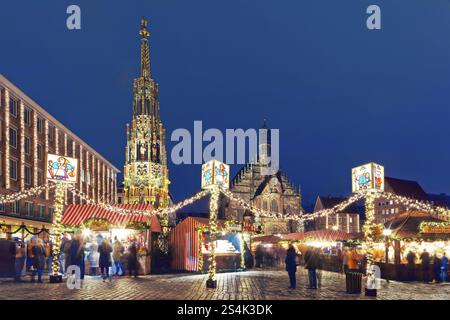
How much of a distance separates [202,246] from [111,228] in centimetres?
527

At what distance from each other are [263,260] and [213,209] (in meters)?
18.8

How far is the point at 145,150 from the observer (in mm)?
63250

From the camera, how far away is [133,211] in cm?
2667

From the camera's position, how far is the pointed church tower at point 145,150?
62.2 meters

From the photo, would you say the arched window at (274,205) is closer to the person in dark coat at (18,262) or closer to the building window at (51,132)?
the building window at (51,132)

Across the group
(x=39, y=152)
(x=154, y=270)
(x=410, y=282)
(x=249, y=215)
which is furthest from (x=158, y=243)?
(x=249, y=215)

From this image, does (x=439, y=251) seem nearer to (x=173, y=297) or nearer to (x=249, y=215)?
(x=173, y=297)

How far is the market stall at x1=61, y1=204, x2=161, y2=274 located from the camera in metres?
25.0

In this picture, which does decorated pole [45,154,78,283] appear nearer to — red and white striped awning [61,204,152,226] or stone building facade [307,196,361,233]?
red and white striped awning [61,204,152,226]

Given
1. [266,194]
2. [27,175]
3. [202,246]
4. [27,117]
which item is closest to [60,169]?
[202,246]

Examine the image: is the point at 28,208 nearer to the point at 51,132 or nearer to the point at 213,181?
the point at 51,132

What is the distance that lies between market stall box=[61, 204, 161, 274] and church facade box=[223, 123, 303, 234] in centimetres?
4796

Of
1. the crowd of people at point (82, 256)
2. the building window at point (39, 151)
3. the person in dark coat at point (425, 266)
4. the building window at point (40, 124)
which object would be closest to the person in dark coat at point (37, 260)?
the crowd of people at point (82, 256)

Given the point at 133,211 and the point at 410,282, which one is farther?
the point at 133,211
